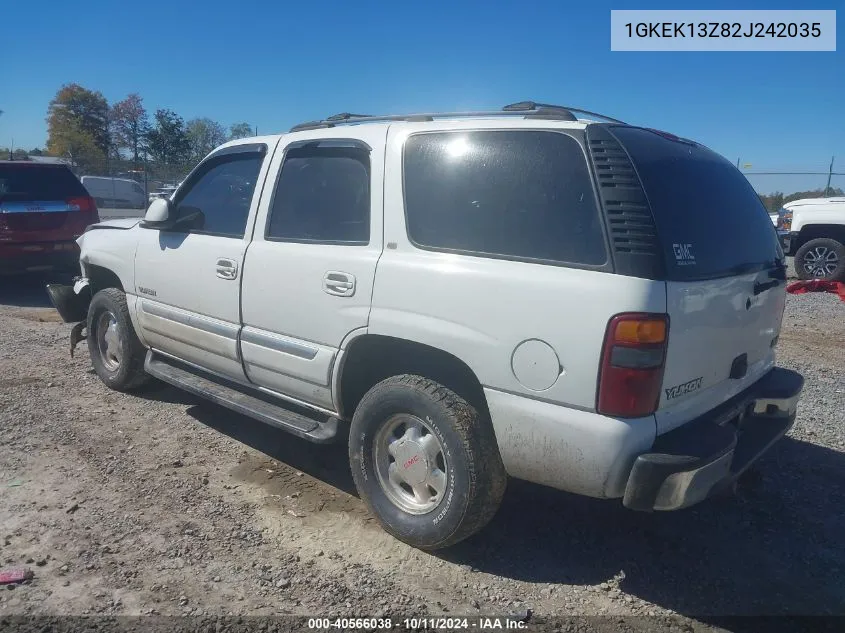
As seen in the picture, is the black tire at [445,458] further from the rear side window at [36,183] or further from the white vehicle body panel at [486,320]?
the rear side window at [36,183]

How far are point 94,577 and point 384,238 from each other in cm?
199

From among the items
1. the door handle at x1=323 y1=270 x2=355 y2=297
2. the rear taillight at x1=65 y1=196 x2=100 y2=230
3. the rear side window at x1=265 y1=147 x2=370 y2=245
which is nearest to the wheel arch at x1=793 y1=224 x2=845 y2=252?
the rear side window at x1=265 y1=147 x2=370 y2=245

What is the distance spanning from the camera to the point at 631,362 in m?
2.50

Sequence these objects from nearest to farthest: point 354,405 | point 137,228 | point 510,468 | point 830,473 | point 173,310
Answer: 1. point 510,468
2. point 354,405
3. point 830,473
4. point 173,310
5. point 137,228

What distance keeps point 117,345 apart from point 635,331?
4162mm

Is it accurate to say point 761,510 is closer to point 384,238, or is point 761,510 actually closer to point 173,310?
point 384,238

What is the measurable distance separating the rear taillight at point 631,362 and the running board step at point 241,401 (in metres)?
1.57

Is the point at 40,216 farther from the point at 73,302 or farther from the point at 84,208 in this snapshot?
the point at 73,302

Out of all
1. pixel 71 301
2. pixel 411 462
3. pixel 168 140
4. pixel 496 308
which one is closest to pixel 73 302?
pixel 71 301

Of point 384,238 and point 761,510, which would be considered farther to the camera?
point 761,510


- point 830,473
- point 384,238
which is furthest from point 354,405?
point 830,473

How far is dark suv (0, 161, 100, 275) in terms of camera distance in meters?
8.84

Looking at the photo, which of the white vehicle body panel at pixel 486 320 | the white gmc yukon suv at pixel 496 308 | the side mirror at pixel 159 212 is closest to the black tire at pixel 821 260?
the white gmc yukon suv at pixel 496 308

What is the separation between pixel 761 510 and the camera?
3.64m
